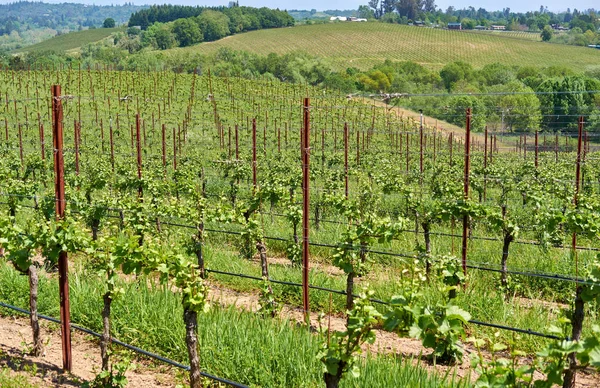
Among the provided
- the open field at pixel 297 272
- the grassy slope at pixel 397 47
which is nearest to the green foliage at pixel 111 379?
the open field at pixel 297 272

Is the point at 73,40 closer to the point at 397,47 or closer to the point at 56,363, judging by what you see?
the point at 397,47

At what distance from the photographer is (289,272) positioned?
9.76 m

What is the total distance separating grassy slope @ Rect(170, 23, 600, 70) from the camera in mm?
102250

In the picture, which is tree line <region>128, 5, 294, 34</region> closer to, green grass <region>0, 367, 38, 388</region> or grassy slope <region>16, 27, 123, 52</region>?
grassy slope <region>16, 27, 123, 52</region>

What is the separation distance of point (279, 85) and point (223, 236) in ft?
156

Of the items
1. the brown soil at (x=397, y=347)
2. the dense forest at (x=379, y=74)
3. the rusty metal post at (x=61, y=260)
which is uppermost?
the dense forest at (x=379, y=74)

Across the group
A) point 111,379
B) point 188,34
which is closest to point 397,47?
point 188,34

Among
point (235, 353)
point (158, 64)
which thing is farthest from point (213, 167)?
point (158, 64)

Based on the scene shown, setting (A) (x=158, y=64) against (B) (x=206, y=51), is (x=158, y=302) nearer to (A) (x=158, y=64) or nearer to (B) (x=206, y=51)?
(A) (x=158, y=64)

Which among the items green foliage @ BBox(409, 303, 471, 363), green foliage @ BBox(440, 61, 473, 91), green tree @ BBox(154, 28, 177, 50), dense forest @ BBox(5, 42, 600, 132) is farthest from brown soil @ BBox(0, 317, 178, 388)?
green tree @ BBox(154, 28, 177, 50)

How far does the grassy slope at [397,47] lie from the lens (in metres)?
102

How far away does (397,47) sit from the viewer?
112000mm

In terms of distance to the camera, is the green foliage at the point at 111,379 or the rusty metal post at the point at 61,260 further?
the rusty metal post at the point at 61,260

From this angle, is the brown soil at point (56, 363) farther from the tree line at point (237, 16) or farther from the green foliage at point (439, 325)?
the tree line at point (237, 16)
